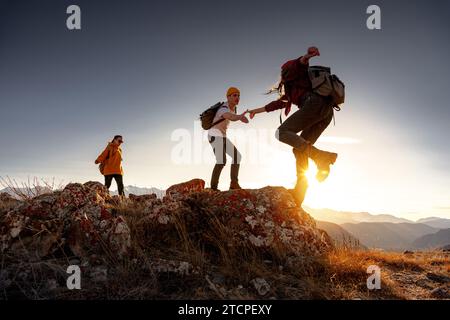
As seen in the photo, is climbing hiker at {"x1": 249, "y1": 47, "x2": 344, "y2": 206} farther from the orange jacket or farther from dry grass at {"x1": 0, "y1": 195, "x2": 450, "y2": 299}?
the orange jacket

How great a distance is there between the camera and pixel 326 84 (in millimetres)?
4941

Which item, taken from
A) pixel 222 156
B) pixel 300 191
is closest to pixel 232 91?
pixel 222 156

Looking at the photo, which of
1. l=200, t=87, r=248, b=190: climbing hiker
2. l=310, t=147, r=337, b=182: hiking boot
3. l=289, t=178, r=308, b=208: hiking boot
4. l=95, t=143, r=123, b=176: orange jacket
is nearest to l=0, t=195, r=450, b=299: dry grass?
l=289, t=178, r=308, b=208: hiking boot

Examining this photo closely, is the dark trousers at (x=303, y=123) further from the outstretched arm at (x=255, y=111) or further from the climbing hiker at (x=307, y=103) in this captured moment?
the outstretched arm at (x=255, y=111)

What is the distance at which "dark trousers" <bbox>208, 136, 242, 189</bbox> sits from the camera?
6.25 meters

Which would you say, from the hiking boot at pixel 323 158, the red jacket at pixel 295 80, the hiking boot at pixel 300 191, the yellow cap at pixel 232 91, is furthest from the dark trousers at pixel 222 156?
the hiking boot at pixel 323 158

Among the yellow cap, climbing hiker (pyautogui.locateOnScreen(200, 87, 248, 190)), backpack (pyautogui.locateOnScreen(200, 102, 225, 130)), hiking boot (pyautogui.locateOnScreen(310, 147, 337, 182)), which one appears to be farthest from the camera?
the yellow cap

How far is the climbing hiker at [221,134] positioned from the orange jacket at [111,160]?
6.28 m

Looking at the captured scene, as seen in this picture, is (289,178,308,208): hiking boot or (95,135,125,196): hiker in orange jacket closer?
(289,178,308,208): hiking boot

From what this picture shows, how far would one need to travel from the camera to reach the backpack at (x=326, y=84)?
4934 millimetres
